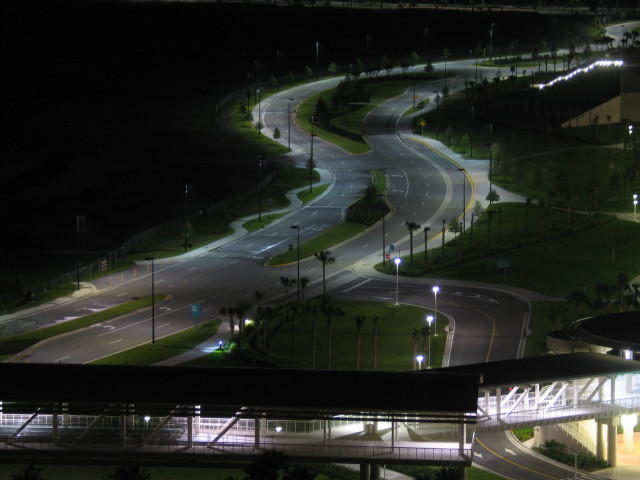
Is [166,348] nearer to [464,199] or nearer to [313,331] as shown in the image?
[313,331]

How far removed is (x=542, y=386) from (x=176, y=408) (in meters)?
23.6

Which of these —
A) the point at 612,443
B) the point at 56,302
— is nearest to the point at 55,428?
the point at 612,443

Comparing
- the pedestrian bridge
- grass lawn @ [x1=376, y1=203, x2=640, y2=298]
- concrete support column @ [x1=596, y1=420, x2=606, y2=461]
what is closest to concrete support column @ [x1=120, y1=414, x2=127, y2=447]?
the pedestrian bridge

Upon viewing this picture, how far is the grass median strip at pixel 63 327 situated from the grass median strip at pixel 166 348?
9488 mm

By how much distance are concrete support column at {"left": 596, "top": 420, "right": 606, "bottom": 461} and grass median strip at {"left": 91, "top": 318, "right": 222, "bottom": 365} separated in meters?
39.7

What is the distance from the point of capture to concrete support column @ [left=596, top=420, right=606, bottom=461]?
6688 centimetres

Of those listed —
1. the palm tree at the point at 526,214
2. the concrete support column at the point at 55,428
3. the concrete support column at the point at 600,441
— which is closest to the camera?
the concrete support column at the point at 55,428

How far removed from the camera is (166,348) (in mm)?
97500

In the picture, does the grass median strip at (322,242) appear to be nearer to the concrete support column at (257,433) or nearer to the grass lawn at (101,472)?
the grass lawn at (101,472)

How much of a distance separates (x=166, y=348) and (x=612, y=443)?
4350 cm

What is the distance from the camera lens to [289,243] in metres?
137

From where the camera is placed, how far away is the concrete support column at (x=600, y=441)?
66.9 m

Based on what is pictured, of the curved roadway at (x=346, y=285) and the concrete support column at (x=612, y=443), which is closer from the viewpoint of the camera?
the concrete support column at (x=612, y=443)

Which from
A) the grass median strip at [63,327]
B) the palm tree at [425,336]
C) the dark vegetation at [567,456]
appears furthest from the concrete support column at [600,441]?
the grass median strip at [63,327]
